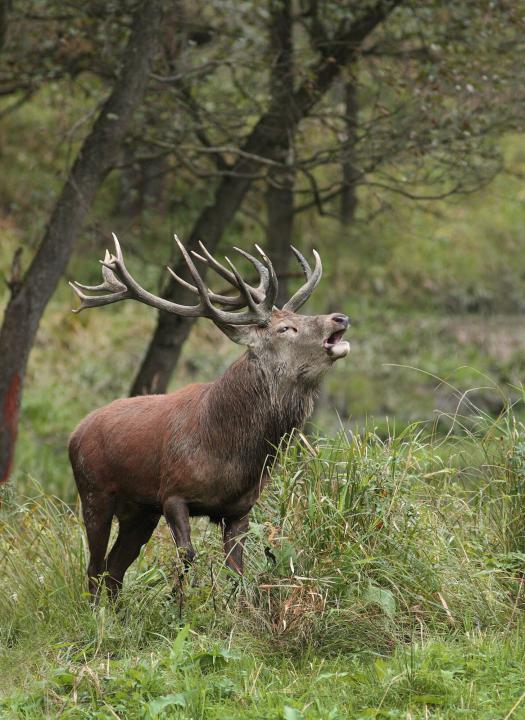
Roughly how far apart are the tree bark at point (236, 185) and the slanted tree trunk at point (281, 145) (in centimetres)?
10

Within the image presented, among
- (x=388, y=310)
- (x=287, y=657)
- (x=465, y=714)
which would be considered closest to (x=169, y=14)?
(x=287, y=657)

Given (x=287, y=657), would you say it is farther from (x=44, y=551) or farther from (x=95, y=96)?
(x=95, y=96)

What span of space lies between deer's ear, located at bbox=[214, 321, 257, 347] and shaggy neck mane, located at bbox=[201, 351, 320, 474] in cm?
10

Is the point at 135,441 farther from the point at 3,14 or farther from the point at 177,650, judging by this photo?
the point at 3,14

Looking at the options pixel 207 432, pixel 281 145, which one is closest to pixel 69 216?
pixel 281 145

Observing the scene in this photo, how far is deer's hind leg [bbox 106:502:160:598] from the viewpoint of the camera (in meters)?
7.33

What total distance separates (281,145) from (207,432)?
237 inches

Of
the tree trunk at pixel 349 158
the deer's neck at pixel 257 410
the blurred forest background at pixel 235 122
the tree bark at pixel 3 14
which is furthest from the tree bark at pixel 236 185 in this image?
the deer's neck at pixel 257 410

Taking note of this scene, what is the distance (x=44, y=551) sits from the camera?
7.32 metres

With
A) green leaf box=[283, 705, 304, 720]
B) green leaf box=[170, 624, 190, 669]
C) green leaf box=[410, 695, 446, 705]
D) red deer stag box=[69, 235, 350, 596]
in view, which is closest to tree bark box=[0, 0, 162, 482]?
red deer stag box=[69, 235, 350, 596]

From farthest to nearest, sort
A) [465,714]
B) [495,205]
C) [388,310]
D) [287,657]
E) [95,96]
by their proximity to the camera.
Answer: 1. [495,205]
2. [388,310]
3. [95,96]
4. [287,657]
5. [465,714]

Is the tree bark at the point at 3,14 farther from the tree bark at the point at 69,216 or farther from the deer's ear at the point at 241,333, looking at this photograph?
the deer's ear at the point at 241,333

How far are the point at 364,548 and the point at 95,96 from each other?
700 cm

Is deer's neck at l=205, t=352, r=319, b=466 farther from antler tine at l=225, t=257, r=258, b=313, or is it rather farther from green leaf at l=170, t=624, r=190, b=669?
green leaf at l=170, t=624, r=190, b=669
